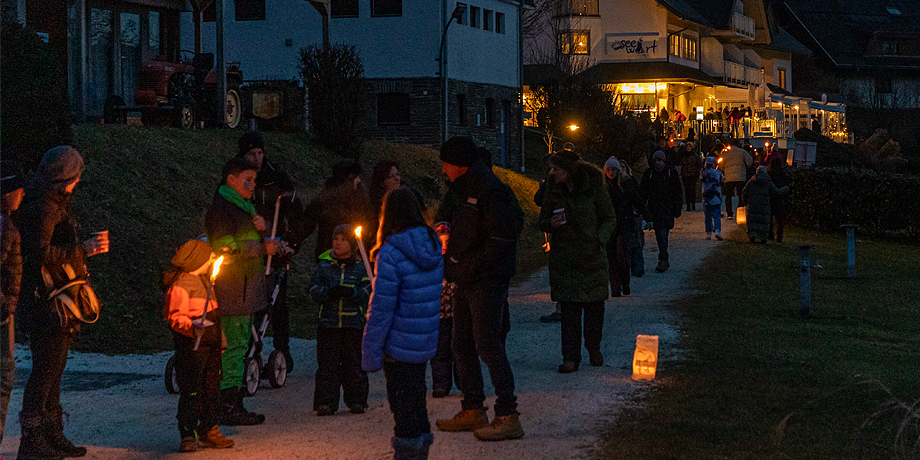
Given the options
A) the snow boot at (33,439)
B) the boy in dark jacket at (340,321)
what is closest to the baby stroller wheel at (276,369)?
the boy in dark jacket at (340,321)

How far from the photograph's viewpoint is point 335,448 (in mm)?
7160

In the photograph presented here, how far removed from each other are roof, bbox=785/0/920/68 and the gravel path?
83.1m

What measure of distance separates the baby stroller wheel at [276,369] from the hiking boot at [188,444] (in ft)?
6.65

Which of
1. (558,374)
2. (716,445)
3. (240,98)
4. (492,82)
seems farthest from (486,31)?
(716,445)

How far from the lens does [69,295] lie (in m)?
6.70

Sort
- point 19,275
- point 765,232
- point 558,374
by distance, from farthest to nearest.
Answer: point 765,232, point 558,374, point 19,275

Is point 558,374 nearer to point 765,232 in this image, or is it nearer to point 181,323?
point 181,323

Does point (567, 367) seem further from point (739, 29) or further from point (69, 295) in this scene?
point (739, 29)

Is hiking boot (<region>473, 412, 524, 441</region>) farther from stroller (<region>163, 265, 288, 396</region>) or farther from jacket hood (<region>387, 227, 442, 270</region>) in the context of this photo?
stroller (<region>163, 265, 288, 396</region>)

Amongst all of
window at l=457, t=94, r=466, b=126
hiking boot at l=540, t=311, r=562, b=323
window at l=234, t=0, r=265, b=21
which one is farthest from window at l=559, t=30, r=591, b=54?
hiking boot at l=540, t=311, r=562, b=323

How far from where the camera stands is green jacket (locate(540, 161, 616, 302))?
962cm

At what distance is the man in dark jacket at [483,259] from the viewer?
23.6 feet

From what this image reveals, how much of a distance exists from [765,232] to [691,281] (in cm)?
708

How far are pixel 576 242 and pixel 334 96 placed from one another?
49.6 feet
